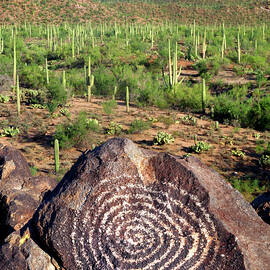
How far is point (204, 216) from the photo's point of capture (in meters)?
3.66

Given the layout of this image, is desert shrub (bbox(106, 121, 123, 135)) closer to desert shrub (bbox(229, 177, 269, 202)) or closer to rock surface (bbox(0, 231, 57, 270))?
desert shrub (bbox(229, 177, 269, 202))

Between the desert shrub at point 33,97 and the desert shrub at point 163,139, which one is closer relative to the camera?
the desert shrub at point 163,139

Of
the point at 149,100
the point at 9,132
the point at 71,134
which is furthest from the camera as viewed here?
the point at 149,100

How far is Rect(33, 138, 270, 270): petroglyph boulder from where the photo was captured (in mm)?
3619

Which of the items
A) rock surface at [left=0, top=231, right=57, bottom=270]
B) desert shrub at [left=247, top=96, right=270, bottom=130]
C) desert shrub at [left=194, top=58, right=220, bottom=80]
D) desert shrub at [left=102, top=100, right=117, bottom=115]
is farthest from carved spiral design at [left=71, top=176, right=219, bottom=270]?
desert shrub at [left=194, top=58, right=220, bottom=80]

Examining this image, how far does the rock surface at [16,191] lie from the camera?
502 centimetres

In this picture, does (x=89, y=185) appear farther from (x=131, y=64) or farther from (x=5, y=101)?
(x=131, y=64)

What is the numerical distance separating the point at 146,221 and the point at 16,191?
2554 millimetres

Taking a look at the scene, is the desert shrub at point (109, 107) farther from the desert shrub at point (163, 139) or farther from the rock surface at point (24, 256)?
the rock surface at point (24, 256)

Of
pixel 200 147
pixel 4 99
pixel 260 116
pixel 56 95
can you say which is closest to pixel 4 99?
pixel 4 99

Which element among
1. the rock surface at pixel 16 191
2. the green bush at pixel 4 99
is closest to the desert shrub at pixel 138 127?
the rock surface at pixel 16 191

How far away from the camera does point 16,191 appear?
217 inches

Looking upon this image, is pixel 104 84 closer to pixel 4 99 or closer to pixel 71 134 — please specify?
pixel 4 99

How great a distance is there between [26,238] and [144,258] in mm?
1346
